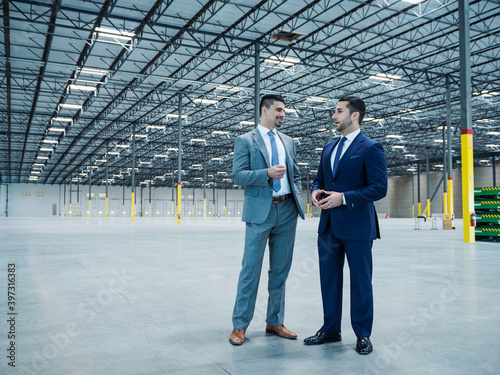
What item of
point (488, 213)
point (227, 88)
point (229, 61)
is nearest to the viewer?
point (488, 213)

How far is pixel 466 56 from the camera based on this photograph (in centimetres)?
1344

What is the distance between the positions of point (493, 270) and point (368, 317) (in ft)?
17.7

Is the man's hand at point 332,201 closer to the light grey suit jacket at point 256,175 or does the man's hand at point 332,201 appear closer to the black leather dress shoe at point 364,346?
the light grey suit jacket at point 256,175

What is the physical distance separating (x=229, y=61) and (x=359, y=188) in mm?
21061

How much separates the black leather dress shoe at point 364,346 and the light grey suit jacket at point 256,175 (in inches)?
41.2

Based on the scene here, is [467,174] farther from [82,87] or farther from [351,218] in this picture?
[82,87]

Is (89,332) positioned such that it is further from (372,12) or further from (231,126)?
(231,126)

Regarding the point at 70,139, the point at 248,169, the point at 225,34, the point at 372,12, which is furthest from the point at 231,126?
the point at 248,169

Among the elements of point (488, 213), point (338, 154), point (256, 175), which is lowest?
point (488, 213)

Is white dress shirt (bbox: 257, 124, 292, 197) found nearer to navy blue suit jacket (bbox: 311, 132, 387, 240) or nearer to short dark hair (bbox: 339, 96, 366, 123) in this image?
navy blue suit jacket (bbox: 311, 132, 387, 240)

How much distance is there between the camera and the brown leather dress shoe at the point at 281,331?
141 inches

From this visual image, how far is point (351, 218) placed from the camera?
134 inches

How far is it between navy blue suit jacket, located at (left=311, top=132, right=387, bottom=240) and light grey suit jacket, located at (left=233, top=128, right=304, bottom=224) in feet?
1.15

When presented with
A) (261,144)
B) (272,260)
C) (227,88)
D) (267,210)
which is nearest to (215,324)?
(272,260)
